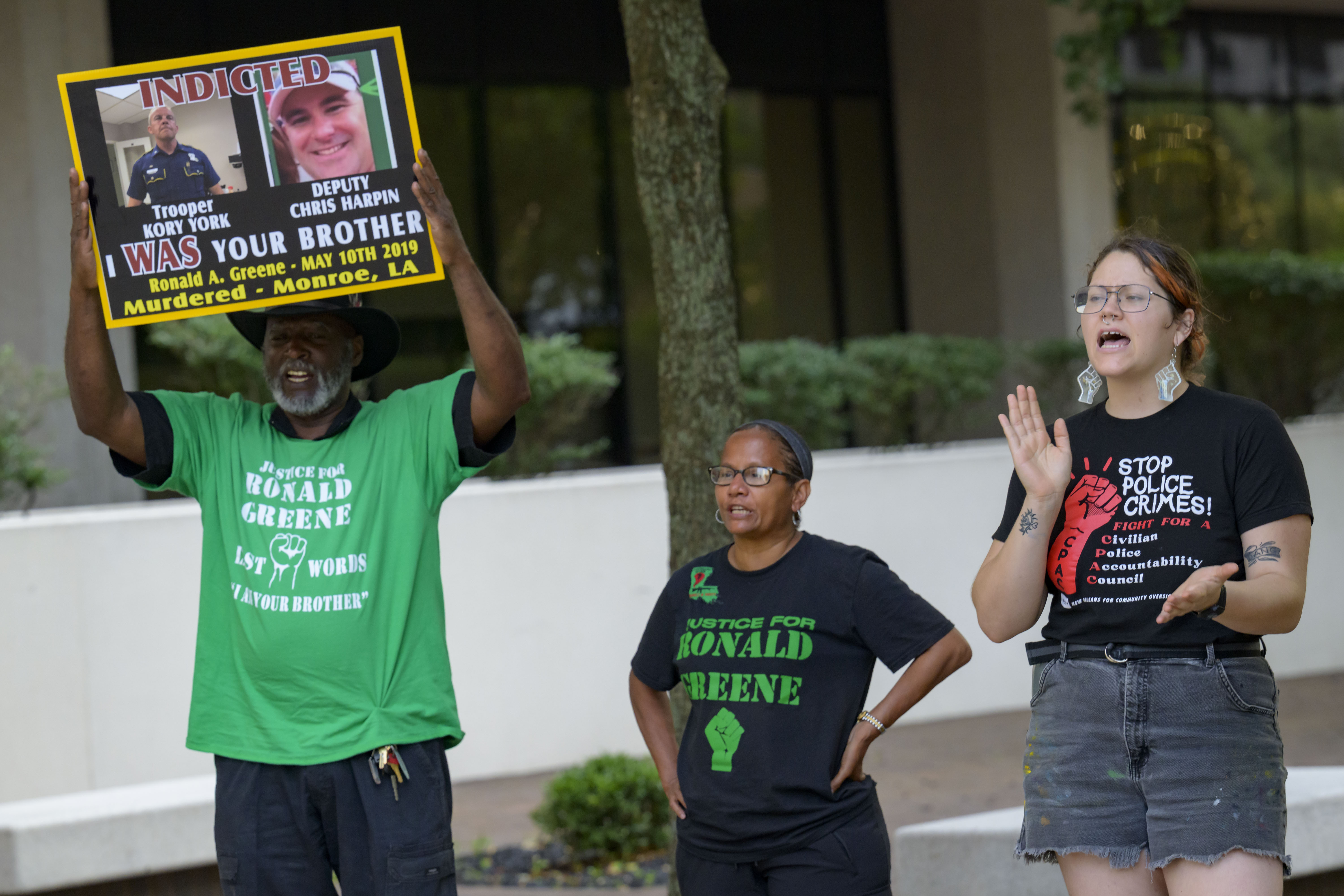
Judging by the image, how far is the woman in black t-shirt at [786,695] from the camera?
303cm

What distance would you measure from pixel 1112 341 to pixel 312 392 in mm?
1725

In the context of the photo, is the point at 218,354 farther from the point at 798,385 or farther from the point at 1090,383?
the point at 1090,383

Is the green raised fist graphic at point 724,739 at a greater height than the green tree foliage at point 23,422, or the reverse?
the green tree foliage at point 23,422

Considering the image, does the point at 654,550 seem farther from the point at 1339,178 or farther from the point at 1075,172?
the point at 1339,178

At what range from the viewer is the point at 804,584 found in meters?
3.14

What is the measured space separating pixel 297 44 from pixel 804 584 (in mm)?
1725

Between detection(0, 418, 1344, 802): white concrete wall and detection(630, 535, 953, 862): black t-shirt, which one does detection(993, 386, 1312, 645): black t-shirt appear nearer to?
detection(630, 535, 953, 862): black t-shirt

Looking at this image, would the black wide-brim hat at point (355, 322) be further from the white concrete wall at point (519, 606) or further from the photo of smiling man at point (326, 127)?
the white concrete wall at point (519, 606)

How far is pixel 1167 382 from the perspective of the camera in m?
2.78

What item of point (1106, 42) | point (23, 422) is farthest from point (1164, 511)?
point (23, 422)

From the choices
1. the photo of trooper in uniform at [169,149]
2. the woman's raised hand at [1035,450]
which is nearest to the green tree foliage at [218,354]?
the photo of trooper in uniform at [169,149]

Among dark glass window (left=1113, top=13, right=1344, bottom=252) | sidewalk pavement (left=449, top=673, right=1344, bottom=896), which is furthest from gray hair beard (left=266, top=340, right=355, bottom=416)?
dark glass window (left=1113, top=13, right=1344, bottom=252)

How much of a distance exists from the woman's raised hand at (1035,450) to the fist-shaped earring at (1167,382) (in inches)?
7.6

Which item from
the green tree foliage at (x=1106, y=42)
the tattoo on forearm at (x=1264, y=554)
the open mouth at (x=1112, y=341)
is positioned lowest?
the tattoo on forearm at (x=1264, y=554)
